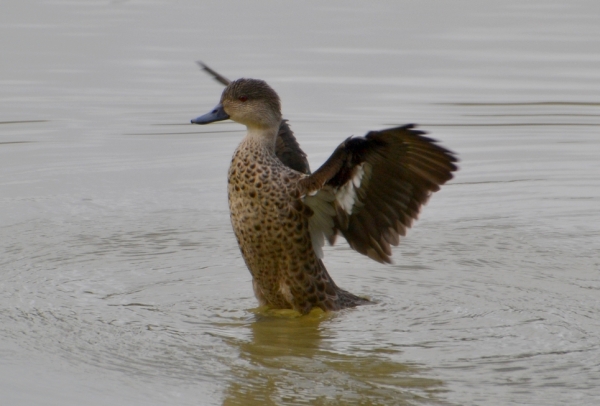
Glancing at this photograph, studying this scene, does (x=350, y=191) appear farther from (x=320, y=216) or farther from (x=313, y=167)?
(x=313, y=167)

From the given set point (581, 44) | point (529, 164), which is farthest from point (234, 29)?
point (529, 164)

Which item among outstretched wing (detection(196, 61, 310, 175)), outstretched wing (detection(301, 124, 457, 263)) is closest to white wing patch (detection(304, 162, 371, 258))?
outstretched wing (detection(301, 124, 457, 263))

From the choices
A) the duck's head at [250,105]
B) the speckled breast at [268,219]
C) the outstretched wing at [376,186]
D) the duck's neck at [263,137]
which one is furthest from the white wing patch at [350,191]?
the duck's head at [250,105]

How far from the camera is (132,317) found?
621 centimetres

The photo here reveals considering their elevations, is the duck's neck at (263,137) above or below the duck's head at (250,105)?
below

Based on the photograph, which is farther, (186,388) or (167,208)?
(167,208)

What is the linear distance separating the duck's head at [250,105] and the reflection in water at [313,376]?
1175 mm

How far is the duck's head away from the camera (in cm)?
659

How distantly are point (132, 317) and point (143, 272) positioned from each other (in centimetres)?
85

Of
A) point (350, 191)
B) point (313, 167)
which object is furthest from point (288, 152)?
point (313, 167)

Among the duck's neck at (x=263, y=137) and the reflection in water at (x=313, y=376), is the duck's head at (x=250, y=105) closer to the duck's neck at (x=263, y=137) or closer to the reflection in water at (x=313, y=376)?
the duck's neck at (x=263, y=137)

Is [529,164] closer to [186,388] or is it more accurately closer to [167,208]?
[167,208]

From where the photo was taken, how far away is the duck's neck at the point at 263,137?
649cm

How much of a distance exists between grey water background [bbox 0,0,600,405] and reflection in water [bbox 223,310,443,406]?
0.02 metres
